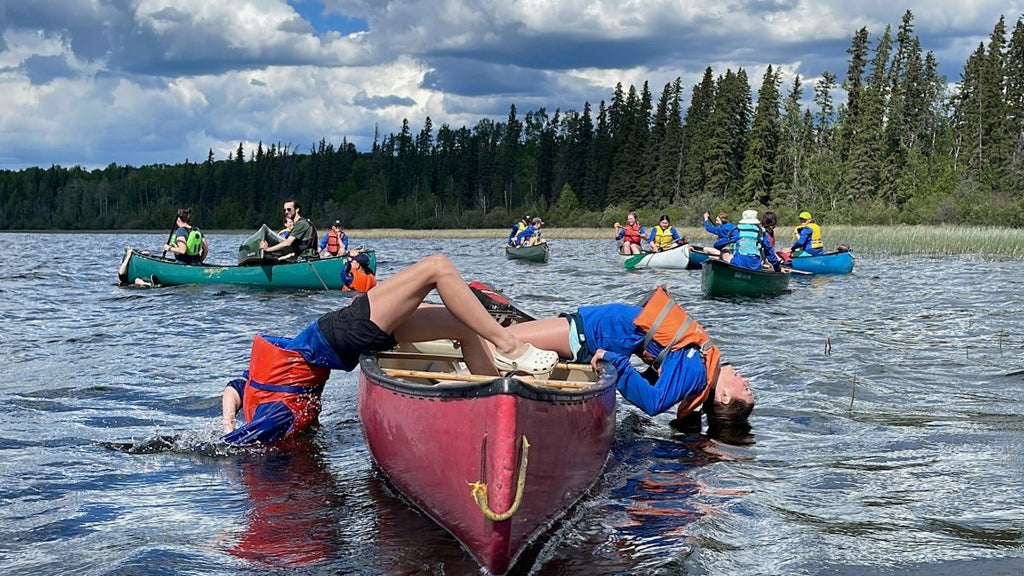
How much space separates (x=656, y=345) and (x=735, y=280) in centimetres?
1160

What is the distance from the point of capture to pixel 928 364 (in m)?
10.9

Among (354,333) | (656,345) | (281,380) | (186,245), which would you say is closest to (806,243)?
(186,245)

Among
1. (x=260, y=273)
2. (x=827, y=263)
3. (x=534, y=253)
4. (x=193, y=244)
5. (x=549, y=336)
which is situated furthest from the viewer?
(x=534, y=253)

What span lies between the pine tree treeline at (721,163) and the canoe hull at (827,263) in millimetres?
24980

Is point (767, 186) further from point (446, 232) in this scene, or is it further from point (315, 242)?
point (315, 242)

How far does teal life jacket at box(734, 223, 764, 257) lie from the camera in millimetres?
18469

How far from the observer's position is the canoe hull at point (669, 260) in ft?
89.4

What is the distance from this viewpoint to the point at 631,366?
22.5ft

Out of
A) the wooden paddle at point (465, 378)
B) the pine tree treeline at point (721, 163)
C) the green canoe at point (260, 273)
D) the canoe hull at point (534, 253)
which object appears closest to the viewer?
the wooden paddle at point (465, 378)

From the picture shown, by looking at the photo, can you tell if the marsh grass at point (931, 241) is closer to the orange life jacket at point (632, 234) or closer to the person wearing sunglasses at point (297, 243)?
the orange life jacket at point (632, 234)

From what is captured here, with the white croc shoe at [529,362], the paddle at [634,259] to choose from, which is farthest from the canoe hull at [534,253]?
the white croc shoe at [529,362]

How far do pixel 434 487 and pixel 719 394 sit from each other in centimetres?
289

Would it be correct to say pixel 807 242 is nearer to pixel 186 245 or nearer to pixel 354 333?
pixel 186 245

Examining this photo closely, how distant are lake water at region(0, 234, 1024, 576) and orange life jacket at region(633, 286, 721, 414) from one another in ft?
2.34
